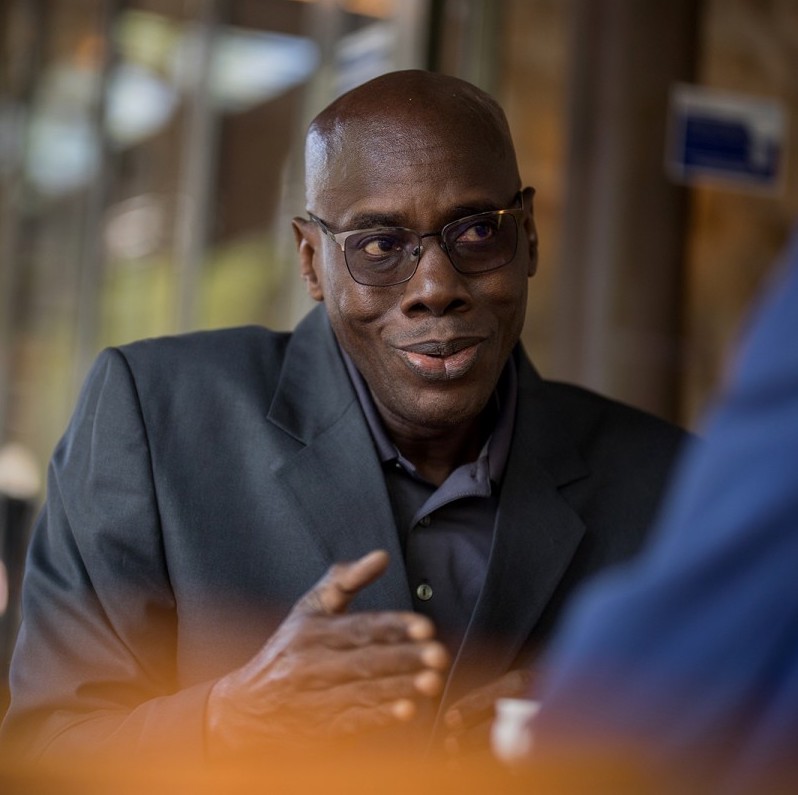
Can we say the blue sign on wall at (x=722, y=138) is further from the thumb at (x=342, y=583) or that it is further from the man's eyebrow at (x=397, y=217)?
the thumb at (x=342, y=583)

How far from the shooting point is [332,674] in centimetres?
137

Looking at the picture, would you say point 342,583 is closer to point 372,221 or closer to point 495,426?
point 372,221

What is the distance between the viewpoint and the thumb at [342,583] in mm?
1289

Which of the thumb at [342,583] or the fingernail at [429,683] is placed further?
the thumb at [342,583]

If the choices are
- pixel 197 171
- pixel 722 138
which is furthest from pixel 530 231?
pixel 197 171

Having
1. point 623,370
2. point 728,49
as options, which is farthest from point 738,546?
point 728,49

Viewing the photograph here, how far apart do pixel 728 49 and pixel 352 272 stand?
6647 mm

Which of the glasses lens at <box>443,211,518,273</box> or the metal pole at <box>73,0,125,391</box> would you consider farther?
the metal pole at <box>73,0,125,391</box>

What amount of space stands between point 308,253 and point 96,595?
76 centimetres

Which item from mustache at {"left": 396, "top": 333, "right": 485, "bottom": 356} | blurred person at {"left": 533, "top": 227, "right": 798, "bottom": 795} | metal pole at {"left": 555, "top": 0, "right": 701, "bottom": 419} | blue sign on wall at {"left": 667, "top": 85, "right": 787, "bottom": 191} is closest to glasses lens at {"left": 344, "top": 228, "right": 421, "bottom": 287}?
mustache at {"left": 396, "top": 333, "right": 485, "bottom": 356}

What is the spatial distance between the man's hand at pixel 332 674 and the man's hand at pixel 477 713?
0.22 m

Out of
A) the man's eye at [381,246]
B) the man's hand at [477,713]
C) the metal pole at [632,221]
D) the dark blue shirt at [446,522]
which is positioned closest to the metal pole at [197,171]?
the metal pole at [632,221]

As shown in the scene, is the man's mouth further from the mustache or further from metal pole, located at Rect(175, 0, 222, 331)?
metal pole, located at Rect(175, 0, 222, 331)

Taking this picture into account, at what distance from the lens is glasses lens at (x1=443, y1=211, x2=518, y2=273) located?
218 cm
